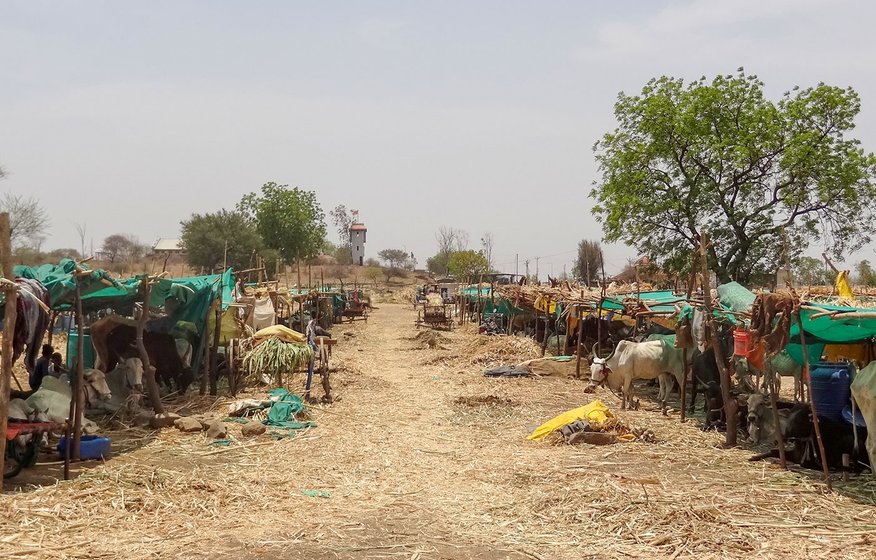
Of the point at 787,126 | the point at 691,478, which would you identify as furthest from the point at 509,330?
the point at 691,478

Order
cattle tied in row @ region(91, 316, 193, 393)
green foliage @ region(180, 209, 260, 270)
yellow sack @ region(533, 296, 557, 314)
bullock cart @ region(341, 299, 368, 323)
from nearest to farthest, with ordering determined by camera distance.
Result: cattle tied in row @ region(91, 316, 193, 393) → yellow sack @ region(533, 296, 557, 314) → bullock cart @ region(341, 299, 368, 323) → green foliage @ region(180, 209, 260, 270)

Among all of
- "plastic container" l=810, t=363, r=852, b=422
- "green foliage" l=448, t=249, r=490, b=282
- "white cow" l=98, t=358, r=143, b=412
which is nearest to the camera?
"plastic container" l=810, t=363, r=852, b=422

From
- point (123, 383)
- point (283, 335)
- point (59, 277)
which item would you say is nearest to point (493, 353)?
point (283, 335)

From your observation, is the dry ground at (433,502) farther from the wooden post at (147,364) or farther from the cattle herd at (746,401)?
the wooden post at (147,364)

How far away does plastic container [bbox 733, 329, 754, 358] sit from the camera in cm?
880

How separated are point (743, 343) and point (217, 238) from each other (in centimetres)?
3909

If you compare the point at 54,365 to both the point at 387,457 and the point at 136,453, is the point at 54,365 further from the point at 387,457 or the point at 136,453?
the point at 387,457

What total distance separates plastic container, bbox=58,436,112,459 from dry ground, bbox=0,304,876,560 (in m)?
0.29

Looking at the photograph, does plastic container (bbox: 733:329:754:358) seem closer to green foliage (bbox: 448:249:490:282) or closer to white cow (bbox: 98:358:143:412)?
white cow (bbox: 98:358:143:412)

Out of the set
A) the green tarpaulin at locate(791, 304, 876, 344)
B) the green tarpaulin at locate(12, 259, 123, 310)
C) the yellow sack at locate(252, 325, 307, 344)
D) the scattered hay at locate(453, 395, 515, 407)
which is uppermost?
the green tarpaulin at locate(12, 259, 123, 310)

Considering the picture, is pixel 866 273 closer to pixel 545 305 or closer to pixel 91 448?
pixel 545 305

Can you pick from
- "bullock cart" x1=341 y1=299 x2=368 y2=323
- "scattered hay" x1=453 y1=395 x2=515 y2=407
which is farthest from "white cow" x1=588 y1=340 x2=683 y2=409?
"bullock cart" x1=341 y1=299 x2=368 y2=323

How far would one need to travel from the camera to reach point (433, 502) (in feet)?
25.1

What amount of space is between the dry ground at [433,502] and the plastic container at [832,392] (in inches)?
34.1
